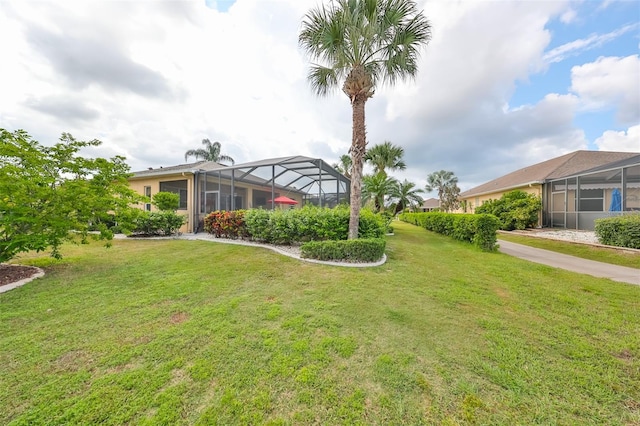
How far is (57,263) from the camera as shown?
5895 millimetres

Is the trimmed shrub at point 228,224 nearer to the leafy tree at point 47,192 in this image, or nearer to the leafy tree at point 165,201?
the leafy tree at point 165,201

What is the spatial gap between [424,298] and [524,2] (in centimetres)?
1059

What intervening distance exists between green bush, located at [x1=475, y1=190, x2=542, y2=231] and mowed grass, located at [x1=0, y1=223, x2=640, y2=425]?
11.9m

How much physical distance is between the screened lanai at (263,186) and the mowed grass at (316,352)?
722cm

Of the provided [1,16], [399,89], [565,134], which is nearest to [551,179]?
[565,134]

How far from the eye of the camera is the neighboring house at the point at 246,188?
11.4m

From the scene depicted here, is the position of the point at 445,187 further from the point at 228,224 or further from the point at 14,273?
the point at 14,273

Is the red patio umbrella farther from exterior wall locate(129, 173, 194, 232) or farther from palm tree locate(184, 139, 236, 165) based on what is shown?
palm tree locate(184, 139, 236, 165)

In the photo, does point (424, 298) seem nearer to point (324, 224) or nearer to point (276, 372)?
point (276, 372)

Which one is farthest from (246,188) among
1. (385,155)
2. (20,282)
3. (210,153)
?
(210,153)

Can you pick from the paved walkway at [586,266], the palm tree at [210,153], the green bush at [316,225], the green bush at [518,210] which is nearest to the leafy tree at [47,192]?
the green bush at [316,225]

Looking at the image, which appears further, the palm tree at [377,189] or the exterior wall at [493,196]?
the palm tree at [377,189]

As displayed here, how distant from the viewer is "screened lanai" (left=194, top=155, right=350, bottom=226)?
1120 cm

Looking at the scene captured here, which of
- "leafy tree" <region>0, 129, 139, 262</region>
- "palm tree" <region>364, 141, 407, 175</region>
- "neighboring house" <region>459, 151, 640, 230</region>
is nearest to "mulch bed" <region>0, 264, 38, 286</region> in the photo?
"leafy tree" <region>0, 129, 139, 262</region>
